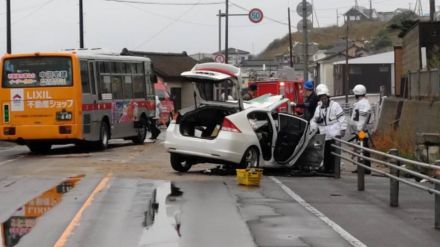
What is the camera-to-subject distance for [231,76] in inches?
587

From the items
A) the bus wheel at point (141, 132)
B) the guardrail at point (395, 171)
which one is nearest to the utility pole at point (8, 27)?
the bus wheel at point (141, 132)

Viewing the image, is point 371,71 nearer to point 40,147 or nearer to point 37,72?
point 40,147

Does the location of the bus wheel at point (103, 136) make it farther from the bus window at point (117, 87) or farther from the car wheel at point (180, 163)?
the car wheel at point (180, 163)

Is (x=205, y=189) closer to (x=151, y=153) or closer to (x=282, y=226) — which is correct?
(x=282, y=226)

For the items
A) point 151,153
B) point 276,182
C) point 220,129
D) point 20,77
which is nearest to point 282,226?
point 276,182

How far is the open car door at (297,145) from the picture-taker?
1491 cm

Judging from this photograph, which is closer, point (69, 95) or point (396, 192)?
point (396, 192)

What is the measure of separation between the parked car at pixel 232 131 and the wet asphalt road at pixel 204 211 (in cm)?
46

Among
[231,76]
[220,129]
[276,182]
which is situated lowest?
[276,182]

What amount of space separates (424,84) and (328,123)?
7810 mm

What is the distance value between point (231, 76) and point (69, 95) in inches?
283

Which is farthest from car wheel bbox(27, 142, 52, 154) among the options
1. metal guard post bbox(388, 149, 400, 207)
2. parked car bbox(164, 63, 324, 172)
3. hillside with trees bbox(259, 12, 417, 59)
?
hillside with trees bbox(259, 12, 417, 59)

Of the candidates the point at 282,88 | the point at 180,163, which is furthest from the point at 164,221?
the point at 282,88

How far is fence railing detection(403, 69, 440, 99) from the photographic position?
779 inches
